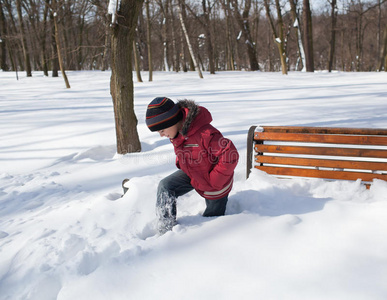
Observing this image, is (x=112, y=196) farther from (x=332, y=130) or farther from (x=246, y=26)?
(x=246, y=26)

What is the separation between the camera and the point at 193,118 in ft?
7.74

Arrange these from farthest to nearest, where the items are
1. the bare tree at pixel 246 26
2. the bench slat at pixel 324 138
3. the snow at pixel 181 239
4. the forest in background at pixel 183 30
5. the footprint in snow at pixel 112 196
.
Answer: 1. the bare tree at pixel 246 26
2. the forest in background at pixel 183 30
3. the footprint in snow at pixel 112 196
4. the bench slat at pixel 324 138
5. the snow at pixel 181 239

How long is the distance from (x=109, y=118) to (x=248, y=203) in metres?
5.93

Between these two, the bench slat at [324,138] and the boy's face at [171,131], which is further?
the bench slat at [324,138]

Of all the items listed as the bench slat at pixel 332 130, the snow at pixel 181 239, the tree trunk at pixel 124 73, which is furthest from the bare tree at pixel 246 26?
the bench slat at pixel 332 130

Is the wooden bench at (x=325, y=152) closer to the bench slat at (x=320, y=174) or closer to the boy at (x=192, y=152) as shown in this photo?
the bench slat at (x=320, y=174)

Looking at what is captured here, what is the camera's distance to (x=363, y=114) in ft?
21.5

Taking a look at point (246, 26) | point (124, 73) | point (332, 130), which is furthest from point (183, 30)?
point (332, 130)

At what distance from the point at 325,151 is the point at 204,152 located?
1.68 m

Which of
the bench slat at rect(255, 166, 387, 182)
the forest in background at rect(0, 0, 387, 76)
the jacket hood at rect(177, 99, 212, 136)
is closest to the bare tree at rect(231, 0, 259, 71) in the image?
the forest in background at rect(0, 0, 387, 76)

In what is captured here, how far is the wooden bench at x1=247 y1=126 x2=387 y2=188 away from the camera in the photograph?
315 centimetres

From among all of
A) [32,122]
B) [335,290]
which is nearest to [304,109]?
[335,290]

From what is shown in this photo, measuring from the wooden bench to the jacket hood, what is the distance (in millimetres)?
1371

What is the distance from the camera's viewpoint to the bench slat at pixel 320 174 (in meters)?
3.17
